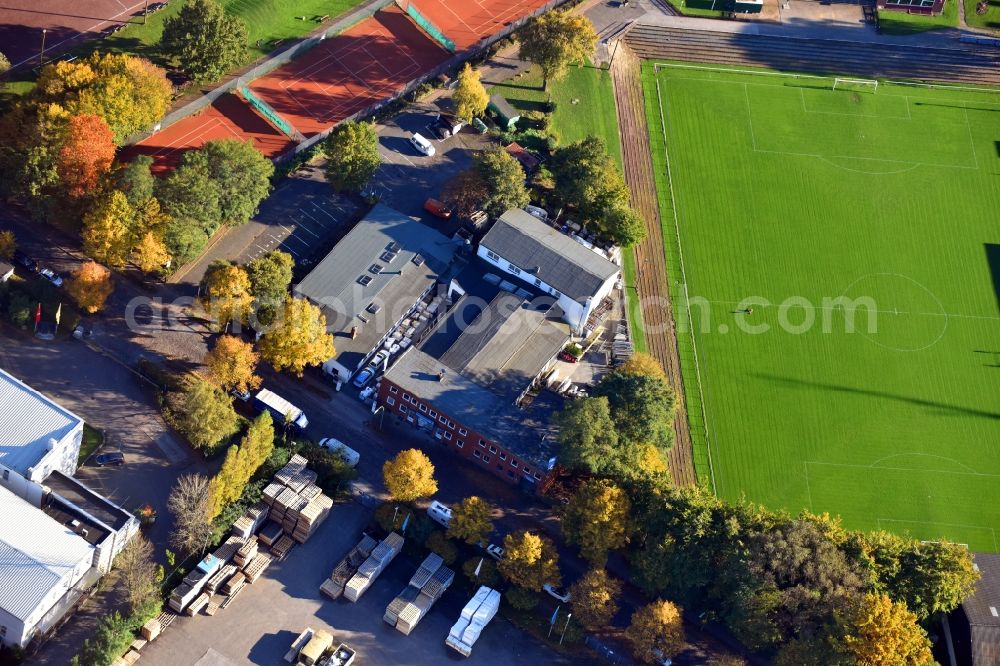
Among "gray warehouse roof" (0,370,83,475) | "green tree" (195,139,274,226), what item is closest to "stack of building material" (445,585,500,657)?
"gray warehouse roof" (0,370,83,475)

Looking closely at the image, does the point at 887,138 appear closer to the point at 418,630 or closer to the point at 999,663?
the point at 999,663

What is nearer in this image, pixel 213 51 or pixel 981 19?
pixel 213 51

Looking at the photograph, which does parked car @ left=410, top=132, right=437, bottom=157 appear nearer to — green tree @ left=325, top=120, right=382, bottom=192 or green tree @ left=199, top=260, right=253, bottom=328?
green tree @ left=325, top=120, right=382, bottom=192

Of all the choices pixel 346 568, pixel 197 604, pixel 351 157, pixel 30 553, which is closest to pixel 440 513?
pixel 346 568

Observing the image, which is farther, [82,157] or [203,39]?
[203,39]

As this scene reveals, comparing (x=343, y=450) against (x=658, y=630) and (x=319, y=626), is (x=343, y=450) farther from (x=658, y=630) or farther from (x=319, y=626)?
(x=658, y=630)

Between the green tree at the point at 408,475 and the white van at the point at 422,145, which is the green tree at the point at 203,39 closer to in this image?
the white van at the point at 422,145

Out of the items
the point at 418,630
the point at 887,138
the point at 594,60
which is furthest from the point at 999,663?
the point at 594,60
